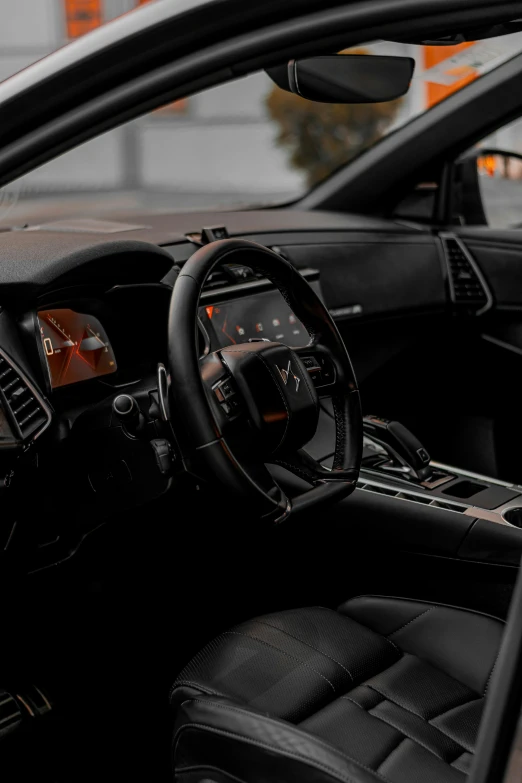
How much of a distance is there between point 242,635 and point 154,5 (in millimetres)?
1011

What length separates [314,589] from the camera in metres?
2.17

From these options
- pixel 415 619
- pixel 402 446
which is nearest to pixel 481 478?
pixel 402 446

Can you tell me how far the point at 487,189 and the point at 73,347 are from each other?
1842 mm

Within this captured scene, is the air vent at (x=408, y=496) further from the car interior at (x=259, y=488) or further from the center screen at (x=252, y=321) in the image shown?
the center screen at (x=252, y=321)

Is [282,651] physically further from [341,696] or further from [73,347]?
[73,347]

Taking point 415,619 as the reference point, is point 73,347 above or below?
above

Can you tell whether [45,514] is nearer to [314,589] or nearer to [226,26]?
[314,589]

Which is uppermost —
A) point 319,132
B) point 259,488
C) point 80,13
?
point 80,13

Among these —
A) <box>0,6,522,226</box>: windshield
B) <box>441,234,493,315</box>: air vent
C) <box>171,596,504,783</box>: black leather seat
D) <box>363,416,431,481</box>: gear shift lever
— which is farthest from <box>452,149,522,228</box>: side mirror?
<box>0,6,522,226</box>: windshield

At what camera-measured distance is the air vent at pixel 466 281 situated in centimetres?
288

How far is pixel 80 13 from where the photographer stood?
324 inches

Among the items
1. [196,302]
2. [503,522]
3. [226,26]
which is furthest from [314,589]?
[226,26]

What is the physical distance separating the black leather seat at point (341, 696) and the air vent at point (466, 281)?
1.43 m

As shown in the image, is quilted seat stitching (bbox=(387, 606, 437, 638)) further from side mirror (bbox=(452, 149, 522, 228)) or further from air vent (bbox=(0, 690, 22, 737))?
side mirror (bbox=(452, 149, 522, 228))
